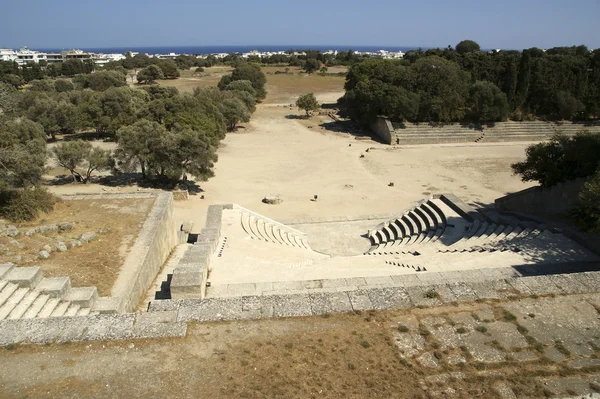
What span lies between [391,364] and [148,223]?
1048cm

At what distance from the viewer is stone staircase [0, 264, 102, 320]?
335 inches

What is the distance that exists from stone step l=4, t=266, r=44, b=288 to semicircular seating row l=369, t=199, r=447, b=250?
11505 mm

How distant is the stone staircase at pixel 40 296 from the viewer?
8500mm

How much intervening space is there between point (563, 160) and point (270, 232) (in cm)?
1239

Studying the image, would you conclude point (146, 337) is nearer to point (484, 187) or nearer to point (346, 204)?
point (346, 204)

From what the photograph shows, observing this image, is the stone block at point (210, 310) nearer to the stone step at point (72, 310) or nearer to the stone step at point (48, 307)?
the stone step at point (72, 310)

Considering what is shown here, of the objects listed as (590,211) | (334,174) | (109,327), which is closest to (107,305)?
(109,327)

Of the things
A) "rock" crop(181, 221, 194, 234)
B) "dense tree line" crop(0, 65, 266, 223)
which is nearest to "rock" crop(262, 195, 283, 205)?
"dense tree line" crop(0, 65, 266, 223)

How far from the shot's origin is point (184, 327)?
7.24 meters

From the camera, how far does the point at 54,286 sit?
30.2 feet

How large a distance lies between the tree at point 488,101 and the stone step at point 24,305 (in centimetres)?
3862

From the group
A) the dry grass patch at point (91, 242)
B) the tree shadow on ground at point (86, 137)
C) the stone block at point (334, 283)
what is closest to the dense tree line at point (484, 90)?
the tree shadow on ground at point (86, 137)

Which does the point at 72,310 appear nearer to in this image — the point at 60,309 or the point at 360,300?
the point at 60,309

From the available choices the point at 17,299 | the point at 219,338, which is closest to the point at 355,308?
the point at 219,338
